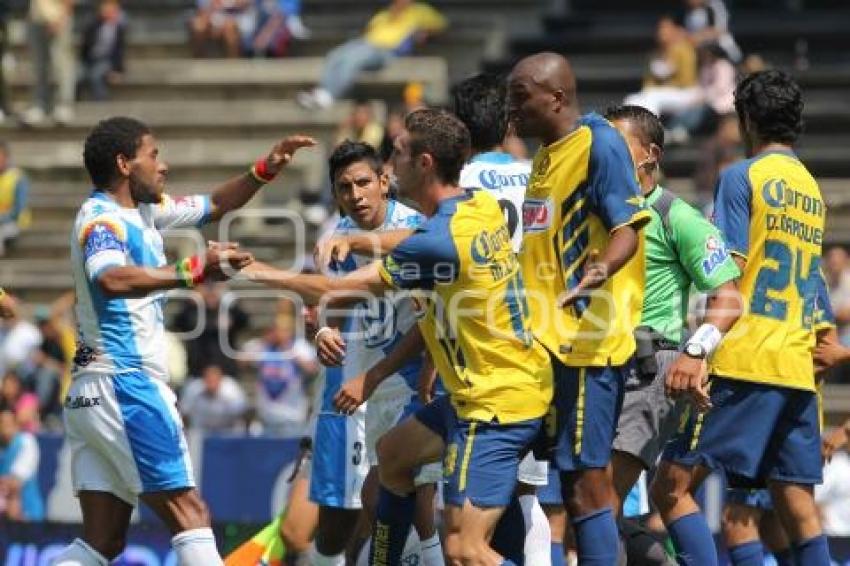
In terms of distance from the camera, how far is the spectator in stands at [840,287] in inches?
707

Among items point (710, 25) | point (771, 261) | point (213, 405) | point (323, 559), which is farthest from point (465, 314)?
point (710, 25)

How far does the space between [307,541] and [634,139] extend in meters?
3.40

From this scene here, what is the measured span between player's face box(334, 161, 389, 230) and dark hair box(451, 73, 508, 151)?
1.89 feet

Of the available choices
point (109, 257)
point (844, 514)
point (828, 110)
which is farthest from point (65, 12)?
point (109, 257)

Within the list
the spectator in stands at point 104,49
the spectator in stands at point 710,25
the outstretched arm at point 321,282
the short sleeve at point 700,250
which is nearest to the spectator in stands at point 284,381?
the spectator in stands at point 710,25

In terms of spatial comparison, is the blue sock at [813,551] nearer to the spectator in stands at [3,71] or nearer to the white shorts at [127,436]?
the white shorts at [127,436]

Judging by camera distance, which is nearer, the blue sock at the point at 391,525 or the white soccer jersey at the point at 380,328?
the blue sock at the point at 391,525

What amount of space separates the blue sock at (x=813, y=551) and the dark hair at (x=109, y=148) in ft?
12.4

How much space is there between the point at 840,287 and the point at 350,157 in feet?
27.7

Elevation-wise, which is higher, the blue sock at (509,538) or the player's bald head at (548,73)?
the player's bald head at (548,73)

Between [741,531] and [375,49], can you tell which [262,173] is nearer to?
[741,531]

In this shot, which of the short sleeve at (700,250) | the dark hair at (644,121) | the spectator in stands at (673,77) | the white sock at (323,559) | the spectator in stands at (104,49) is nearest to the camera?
the short sleeve at (700,250)

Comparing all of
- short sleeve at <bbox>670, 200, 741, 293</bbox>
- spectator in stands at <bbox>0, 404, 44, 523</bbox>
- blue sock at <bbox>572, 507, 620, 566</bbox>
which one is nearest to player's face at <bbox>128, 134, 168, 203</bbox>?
short sleeve at <bbox>670, 200, 741, 293</bbox>

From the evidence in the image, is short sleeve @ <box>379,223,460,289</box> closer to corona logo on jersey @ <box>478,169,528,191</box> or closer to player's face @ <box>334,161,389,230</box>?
corona logo on jersey @ <box>478,169,528,191</box>
